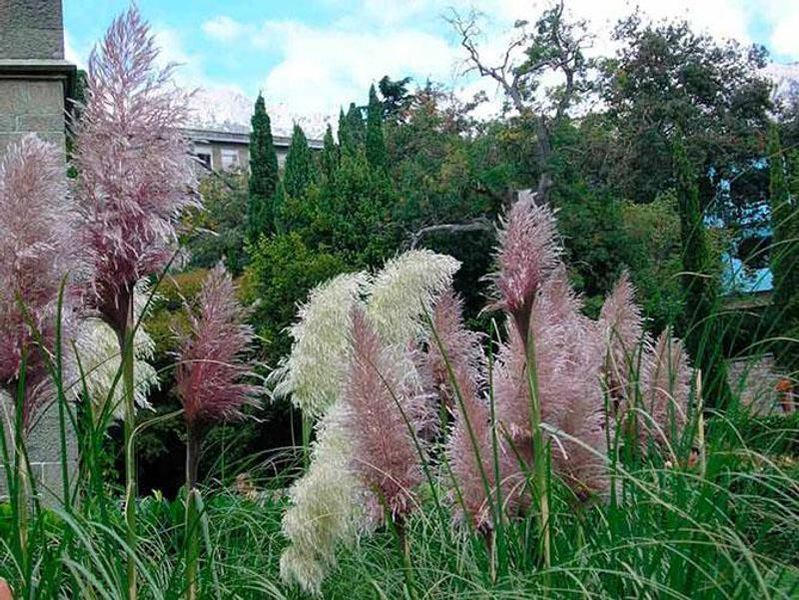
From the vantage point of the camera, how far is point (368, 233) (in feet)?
53.0

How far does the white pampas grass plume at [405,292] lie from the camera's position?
3145 mm

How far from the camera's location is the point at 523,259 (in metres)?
1.88

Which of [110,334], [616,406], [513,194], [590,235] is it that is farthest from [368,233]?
[616,406]

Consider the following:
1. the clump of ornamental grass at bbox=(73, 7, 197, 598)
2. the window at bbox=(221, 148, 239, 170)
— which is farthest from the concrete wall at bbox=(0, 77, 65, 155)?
the window at bbox=(221, 148, 239, 170)

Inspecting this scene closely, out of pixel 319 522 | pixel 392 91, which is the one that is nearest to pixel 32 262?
pixel 319 522

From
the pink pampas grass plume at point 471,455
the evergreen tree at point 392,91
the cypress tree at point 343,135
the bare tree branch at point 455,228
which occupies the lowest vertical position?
the pink pampas grass plume at point 471,455

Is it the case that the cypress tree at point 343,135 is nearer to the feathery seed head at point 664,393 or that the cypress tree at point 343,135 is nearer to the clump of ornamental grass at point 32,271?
the feathery seed head at point 664,393

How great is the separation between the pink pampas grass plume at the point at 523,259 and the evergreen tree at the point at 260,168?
749 inches

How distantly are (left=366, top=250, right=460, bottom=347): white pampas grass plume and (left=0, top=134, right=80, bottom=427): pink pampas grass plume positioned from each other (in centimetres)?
150

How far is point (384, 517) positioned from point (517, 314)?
1.52 ft

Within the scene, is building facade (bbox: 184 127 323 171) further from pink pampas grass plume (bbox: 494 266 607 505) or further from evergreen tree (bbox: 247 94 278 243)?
pink pampas grass plume (bbox: 494 266 607 505)

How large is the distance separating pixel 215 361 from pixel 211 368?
24 mm

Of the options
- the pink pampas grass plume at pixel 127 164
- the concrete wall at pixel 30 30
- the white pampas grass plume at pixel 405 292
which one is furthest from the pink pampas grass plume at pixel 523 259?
the concrete wall at pixel 30 30

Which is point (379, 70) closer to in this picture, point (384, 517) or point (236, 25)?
point (236, 25)
